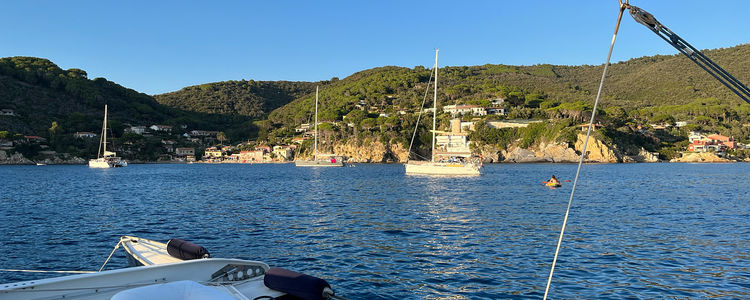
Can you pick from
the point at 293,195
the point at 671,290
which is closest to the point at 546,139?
the point at 293,195

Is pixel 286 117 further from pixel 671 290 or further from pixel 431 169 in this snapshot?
pixel 671 290

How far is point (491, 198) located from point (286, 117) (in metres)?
170

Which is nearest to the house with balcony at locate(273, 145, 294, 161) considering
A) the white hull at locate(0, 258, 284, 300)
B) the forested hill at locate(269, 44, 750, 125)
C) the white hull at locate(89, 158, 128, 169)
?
the forested hill at locate(269, 44, 750, 125)

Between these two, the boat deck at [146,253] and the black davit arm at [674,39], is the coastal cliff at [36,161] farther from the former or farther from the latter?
the black davit arm at [674,39]

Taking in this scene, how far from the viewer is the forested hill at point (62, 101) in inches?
5349

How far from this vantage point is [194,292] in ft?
16.9

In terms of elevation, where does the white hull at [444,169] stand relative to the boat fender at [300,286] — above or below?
above

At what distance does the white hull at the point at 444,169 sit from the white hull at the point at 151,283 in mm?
53901

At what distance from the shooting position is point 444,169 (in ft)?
201

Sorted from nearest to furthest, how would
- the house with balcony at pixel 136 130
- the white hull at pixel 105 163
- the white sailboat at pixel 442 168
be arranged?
the white sailboat at pixel 442 168, the white hull at pixel 105 163, the house with balcony at pixel 136 130

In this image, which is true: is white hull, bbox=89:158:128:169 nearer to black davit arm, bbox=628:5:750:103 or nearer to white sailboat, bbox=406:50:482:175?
white sailboat, bbox=406:50:482:175

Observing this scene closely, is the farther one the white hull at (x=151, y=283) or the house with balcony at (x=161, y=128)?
the house with balcony at (x=161, y=128)

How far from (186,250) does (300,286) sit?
3.78 m

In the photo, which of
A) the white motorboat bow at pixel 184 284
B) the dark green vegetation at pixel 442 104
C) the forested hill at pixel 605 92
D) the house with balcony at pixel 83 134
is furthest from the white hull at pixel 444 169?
the house with balcony at pixel 83 134
